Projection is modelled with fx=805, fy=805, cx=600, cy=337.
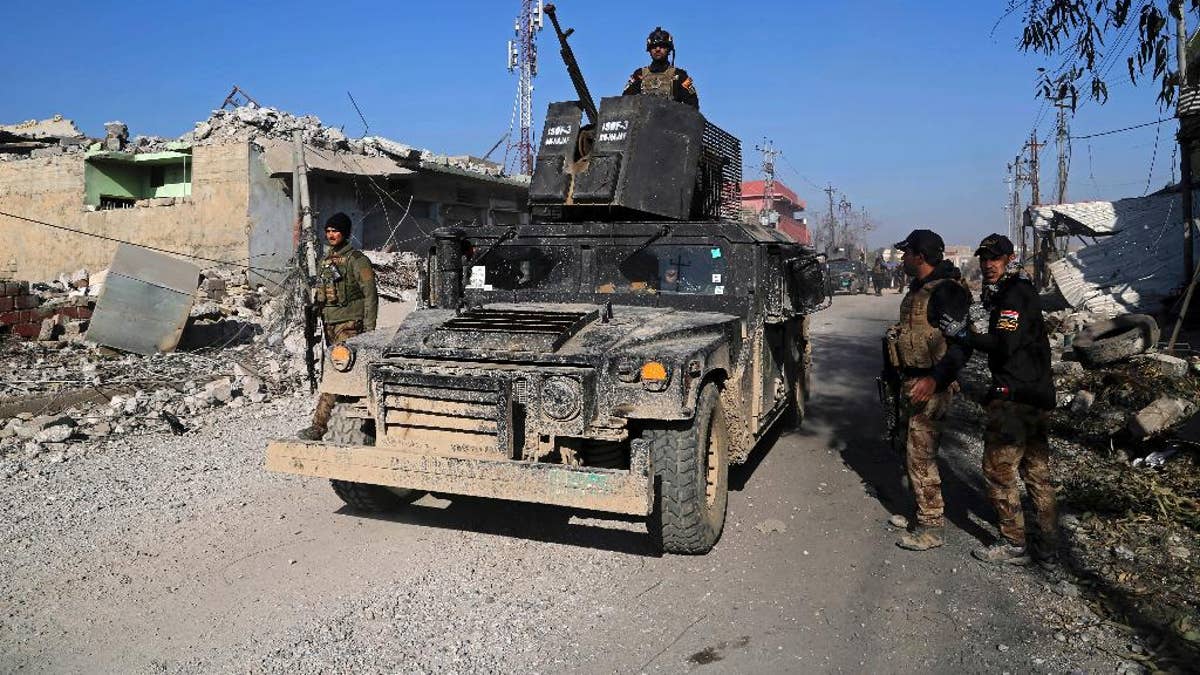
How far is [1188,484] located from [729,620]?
3579 millimetres

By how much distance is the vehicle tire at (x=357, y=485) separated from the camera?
454 centimetres

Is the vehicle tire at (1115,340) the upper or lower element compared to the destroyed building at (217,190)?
lower

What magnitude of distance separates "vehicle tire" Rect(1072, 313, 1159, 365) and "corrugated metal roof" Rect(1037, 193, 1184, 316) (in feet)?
20.7

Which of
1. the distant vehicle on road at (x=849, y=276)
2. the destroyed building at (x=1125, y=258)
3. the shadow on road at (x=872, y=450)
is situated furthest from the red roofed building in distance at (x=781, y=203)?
the shadow on road at (x=872, y=450)

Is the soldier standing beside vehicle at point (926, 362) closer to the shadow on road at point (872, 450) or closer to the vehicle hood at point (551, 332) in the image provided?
the shadow on road at point (872, 450)

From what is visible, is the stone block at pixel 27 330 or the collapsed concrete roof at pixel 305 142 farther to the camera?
the collapsed concrete roof at pixel 305 142

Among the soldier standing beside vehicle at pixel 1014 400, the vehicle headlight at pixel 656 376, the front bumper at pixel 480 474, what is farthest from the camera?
the soldier standing beside vehicle at pixel 1014 400

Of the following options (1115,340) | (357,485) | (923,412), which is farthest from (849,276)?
(357,485)

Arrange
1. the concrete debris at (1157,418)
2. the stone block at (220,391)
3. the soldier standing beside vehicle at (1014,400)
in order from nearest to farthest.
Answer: the soldier standing beside vehicle at (1014,400), the concrete debris at (1157,418), the stone block at (220,391)

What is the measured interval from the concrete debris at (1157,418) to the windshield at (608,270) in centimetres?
329

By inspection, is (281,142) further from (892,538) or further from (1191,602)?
(1191,602)

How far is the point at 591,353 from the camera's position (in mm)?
4047

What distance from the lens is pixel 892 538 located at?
15.3 ft

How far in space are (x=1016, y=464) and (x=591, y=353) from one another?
2.32m
